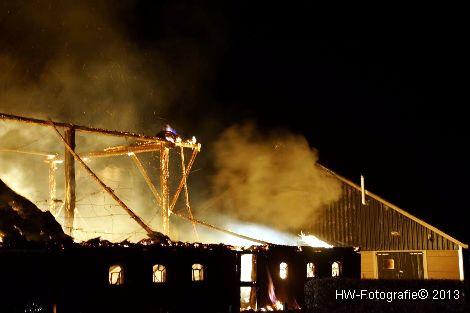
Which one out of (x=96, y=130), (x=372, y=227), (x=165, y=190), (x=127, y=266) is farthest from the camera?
(x=372, y=227)

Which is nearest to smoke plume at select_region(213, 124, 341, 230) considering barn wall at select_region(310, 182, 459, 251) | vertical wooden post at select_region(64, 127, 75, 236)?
barn wall at select_region(310, 182, 459, 251)

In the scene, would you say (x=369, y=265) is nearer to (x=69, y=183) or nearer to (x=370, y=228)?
(x=370, y=228)

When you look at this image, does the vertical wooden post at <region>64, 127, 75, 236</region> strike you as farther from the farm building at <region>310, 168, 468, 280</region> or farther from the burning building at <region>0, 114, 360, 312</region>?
the farm building at <region>310, 168, 468, 280</region>

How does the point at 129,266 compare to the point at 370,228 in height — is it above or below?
below

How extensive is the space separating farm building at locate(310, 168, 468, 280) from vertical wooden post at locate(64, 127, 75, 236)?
16179 mm

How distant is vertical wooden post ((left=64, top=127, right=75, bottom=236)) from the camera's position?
52.7 feet

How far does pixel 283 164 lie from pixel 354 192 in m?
5.75

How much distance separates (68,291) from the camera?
1394 centimetres

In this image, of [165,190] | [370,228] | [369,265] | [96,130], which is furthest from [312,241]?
[96,130]

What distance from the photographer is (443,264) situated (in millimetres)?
23703

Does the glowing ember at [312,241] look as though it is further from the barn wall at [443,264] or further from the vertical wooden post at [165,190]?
the vertical wooden post at [165,190]

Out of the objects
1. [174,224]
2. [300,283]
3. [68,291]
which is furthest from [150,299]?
[174,224]

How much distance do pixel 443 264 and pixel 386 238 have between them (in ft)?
10.8

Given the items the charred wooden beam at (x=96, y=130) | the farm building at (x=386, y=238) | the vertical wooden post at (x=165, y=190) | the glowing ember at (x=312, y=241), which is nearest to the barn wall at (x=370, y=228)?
the farm building at (x=386, y=238)
